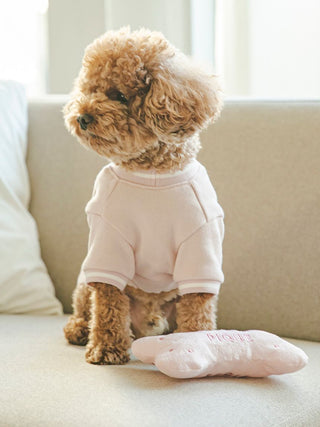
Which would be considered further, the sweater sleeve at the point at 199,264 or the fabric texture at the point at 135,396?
the sweater sleeve at the point at 199,264

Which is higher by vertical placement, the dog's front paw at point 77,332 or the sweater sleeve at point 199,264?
the sweater sleeve at point 199,264

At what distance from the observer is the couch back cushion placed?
1713 millimetres

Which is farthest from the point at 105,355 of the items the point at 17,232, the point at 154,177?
the point at 17,232

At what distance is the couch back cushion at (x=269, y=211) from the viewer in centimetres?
171

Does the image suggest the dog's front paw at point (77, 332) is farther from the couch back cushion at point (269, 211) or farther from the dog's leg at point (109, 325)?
the couch back cushion at point (269, 211)

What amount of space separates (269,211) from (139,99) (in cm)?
57

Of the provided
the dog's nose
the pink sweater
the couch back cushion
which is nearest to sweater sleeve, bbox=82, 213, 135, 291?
the pink sweater

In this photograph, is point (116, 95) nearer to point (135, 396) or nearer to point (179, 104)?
point (179, 104)

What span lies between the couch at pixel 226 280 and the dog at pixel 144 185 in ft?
0.56

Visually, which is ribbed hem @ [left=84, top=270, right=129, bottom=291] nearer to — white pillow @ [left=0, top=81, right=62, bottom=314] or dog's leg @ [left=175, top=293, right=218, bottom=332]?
dog's leg @ [left=175, top=293, right=218, bottom=332]

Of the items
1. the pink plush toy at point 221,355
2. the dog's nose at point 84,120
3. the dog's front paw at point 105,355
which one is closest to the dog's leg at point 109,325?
the dog's front paw at point 105,355

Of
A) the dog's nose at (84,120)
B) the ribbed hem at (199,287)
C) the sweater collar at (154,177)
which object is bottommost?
the ribbed hem at (199,287)

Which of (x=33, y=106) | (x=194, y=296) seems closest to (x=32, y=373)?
(x=194, y=296)

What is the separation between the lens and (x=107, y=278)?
1459mm
